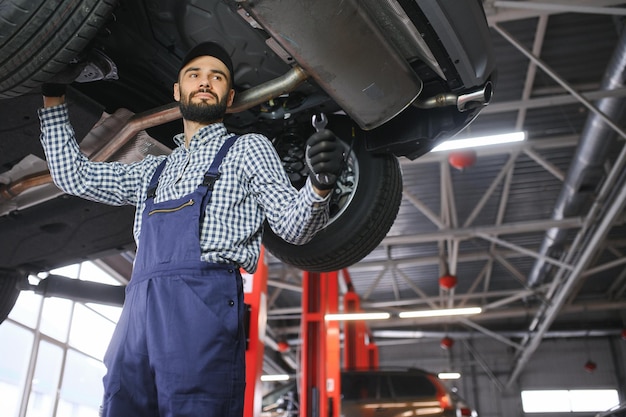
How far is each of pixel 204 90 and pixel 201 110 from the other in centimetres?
6

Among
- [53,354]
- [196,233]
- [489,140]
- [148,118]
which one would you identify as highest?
[489,140]

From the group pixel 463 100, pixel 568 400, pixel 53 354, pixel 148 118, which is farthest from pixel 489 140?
pixel 568 400

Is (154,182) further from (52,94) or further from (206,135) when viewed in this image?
(52,94)

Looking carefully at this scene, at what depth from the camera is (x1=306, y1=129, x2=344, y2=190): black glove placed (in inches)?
50.7

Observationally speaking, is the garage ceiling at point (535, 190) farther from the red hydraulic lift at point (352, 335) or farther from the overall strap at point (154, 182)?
the overall strap at point (154, 182)

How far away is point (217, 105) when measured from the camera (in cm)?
168

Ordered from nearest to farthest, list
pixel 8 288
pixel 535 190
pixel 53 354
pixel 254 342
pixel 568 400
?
pixel 8 288 → pixel 254 342 → pixel 53 354 → pixel 535 190 → pixel 568 400

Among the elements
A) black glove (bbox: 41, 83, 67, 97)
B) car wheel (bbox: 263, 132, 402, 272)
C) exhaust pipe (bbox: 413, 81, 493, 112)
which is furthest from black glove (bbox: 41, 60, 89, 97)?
exhaust pipe (bbox: 413, 81, 493, 112)

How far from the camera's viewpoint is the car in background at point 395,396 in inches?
242

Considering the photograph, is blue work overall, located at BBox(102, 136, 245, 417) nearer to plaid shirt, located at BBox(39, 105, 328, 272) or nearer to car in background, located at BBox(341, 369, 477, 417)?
plaid shirt, located at BBox(39, 105, 328, 272)

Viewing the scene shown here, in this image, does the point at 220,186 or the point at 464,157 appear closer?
the point at 220,186

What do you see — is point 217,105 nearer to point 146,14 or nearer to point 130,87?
point 146,14

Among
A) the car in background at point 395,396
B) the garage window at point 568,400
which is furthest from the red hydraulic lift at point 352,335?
the garage window at point 568,400

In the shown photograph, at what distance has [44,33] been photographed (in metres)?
1.55
